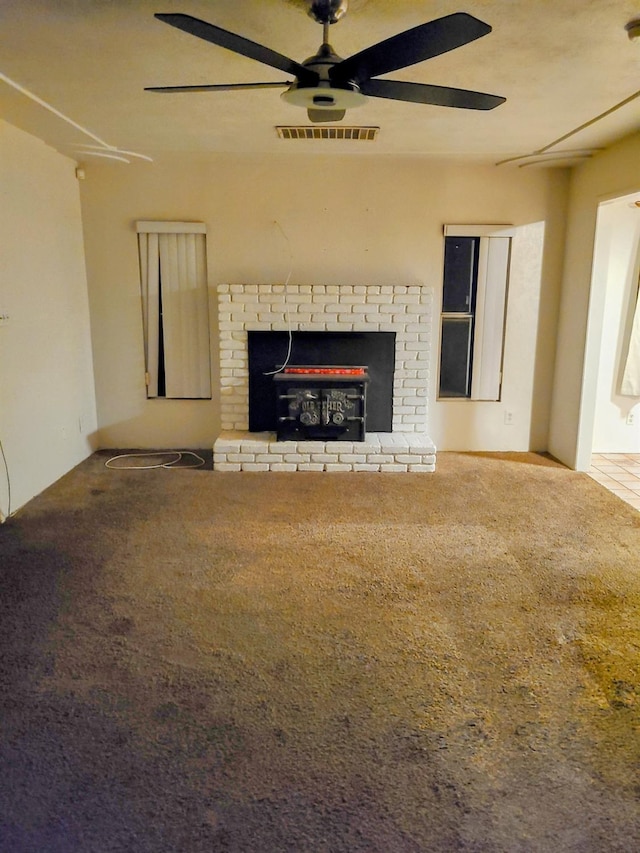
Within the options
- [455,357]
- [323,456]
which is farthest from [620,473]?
[323,456]

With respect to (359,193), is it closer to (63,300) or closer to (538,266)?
(538,266)

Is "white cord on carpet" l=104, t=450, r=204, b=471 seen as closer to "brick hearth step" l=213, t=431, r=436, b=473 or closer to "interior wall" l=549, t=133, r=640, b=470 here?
"brick hearth step" l=213, t=431, r=436, b=473

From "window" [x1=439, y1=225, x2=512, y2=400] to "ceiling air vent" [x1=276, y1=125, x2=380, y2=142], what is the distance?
3.81ft

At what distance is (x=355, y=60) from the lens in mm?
1962

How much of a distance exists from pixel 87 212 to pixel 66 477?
2.08 metres

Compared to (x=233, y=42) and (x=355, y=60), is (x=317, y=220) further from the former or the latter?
(x=233, y=42)

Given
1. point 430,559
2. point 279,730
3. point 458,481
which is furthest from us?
point 458,481

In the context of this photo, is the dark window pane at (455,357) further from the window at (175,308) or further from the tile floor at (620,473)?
the window at (175,308)

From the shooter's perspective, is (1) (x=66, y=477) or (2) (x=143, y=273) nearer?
(1) (x=66, y=477)

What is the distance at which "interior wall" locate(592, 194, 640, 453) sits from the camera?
4777 millimetres

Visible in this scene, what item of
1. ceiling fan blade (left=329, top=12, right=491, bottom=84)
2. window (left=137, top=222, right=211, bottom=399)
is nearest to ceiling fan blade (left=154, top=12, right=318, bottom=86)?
ceiling fan blade (left=329, top=12, right=491, bottom=84)

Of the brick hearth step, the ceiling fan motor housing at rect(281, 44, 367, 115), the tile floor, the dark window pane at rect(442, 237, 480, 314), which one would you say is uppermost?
the ceiling fan motor housing at rect(281, 44, 367, 115)

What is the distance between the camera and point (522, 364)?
16.4ft

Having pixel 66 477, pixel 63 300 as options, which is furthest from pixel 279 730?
pixel 63 300
